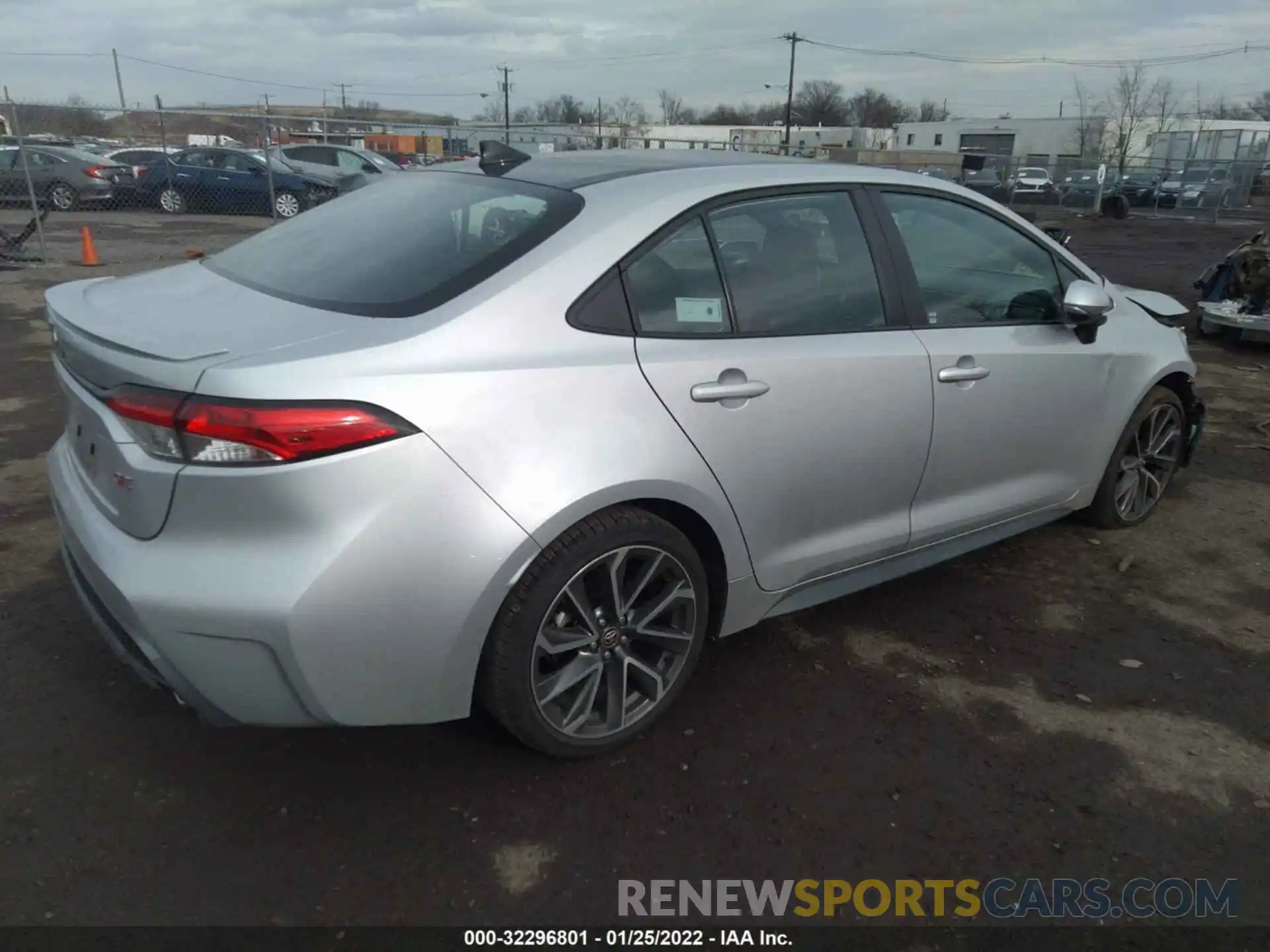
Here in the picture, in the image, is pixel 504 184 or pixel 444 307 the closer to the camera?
pixel 444 307

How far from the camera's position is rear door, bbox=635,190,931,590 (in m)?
2.62

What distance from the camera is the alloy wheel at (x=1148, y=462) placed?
4270 mm

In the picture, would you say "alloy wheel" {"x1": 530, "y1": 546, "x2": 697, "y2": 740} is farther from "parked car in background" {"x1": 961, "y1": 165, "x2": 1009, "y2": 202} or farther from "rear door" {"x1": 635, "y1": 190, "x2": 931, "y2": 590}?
"parked car in background" {"x1": 961, "y1": 165, "x2": 1009, "y2": 202}

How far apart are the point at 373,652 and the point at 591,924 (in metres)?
0.82

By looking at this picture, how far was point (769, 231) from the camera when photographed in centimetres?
296

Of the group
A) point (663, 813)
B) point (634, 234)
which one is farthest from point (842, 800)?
point (634, 234)

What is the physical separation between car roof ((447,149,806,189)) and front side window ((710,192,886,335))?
240 mm

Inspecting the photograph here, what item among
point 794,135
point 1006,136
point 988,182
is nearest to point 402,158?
point 988,182

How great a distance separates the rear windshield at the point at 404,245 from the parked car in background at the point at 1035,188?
32.3 m

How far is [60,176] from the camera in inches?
742

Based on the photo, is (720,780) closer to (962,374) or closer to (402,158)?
(962,374)

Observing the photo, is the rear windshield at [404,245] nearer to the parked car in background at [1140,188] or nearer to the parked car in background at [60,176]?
the parked car in background at [60,176]

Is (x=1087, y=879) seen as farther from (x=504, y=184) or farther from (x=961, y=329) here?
(x=504, y=184)

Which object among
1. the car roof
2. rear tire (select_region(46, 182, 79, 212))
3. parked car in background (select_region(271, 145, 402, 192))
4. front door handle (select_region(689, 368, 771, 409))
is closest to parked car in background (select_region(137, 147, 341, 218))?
parked car in background (select_region(271, 145, 402, 192))
